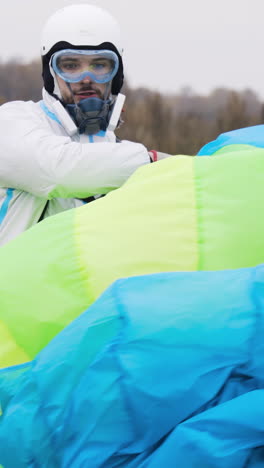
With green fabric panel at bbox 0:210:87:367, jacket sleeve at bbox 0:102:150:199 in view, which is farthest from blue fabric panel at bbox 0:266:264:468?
jacket sleeve at bbox 0:102:150:199

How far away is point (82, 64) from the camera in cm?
338

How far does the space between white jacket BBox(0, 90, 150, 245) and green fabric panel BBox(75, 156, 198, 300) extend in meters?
0.63

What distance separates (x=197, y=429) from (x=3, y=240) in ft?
6.07

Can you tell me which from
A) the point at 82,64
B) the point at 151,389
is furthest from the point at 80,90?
the point at 151,389

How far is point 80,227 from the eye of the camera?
6.51 ft

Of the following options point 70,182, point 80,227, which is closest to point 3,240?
point 70,182

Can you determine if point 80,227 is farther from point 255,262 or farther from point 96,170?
point 96,170

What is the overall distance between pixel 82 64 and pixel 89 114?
0.24 m

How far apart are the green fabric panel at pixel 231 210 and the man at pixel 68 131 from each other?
28.2 inches

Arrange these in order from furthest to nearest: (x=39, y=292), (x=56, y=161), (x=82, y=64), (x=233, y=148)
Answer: (x=82, y=64)
(x=56, y=161)
(x=233, y=148)
(x=39, y=292)

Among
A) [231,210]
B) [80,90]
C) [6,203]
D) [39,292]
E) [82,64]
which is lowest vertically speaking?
[6,203]

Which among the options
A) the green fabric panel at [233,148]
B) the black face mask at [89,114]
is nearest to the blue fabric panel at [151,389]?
the green fabric panel at [233,148]

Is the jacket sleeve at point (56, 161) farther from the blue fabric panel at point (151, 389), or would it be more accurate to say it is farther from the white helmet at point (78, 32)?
the blue fabric panel at point (151, 389)

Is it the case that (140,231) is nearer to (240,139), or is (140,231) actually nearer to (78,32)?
(240,139)
